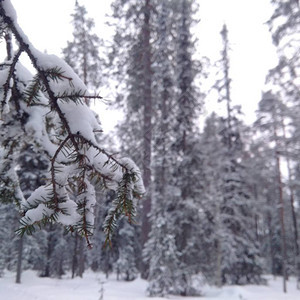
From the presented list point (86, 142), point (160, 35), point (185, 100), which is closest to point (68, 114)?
point (86, 142)

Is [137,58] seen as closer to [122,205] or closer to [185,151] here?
[185,151]

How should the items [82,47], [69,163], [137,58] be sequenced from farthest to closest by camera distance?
[82,47]
[137,58]
[69,163]

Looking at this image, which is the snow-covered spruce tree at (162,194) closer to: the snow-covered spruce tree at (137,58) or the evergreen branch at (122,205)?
the snow-covered spruce tree at (137,58)

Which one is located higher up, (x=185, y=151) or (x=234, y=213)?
(x=185, y=151)

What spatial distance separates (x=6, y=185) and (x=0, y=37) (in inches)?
36.4

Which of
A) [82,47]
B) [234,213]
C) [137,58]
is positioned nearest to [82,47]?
[82,47]

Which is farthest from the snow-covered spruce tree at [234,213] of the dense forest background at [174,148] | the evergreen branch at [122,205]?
the evergreen branch at [122,205]

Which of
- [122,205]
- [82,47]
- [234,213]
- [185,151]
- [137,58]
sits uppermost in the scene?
[82,47]

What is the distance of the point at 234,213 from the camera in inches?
801

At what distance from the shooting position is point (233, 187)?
20906mm

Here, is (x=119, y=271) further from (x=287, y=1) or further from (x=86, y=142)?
(x=86, y=142)

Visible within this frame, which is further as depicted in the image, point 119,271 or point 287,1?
point 119,271

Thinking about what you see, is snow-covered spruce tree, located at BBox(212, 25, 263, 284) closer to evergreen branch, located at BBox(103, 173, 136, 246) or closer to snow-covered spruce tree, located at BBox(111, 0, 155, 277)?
snow-covered spruce tree, located at BBox(111, 0, 155, 277)

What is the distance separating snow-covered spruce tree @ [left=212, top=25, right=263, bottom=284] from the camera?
1978cm
